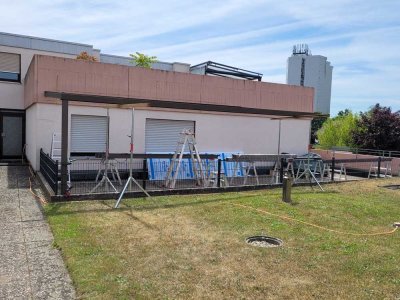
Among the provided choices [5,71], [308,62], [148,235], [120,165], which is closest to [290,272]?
[148,235]

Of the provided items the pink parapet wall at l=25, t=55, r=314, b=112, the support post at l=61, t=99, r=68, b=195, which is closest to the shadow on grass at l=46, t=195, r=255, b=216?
the support post at l=61, t=99, r=68, b=195

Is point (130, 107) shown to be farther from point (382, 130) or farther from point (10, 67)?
point (382, 130)

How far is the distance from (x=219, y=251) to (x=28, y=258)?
2.81 meters

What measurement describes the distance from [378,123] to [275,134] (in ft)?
33.4

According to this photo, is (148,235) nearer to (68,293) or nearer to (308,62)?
(68,293)

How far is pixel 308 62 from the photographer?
68.4 meters

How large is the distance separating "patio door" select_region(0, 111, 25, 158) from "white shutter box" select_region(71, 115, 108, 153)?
21.7 ft

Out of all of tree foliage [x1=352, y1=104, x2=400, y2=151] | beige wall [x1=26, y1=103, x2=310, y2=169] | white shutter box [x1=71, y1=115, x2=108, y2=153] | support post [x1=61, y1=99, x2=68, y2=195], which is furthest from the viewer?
tree foliage [x1=352, y1=104, x2=400, y2=151]

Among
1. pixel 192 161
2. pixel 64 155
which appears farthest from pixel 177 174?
pixel 64 155

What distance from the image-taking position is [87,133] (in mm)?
14148

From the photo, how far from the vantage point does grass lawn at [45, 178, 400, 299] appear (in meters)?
4.82

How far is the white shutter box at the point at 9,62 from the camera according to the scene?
1891 centimetres

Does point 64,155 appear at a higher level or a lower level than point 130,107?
lower

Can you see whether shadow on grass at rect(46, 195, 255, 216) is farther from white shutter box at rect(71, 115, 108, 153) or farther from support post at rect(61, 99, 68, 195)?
white shutter box at rect(71, 115, 108, 153)
